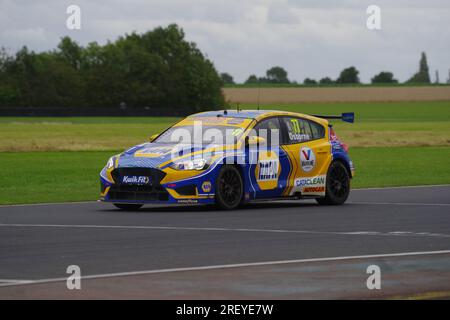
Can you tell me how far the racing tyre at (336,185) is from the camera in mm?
19039

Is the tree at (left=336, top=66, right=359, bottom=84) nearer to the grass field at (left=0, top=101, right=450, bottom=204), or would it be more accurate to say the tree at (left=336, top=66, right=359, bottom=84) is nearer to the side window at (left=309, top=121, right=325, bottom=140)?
the grass field at (left=0, top=101, right=450, bottom=204)

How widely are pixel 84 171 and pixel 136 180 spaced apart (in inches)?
499

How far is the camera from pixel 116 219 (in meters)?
15.9

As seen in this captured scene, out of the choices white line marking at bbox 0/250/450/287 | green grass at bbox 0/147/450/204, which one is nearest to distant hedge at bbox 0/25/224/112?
green grass at bbox 0/147/450/204

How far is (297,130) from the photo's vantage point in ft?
62.3

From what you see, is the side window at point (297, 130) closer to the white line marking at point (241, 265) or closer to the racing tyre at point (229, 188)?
the racing tyre at point (229, 188)

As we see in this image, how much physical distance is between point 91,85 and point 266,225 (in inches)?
4613

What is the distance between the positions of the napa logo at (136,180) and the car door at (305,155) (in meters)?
2.50

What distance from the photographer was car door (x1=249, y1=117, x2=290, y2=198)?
17844 millimetres

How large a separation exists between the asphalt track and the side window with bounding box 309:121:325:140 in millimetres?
1227

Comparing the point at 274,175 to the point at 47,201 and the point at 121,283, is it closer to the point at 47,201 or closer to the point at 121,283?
the point at 47,201

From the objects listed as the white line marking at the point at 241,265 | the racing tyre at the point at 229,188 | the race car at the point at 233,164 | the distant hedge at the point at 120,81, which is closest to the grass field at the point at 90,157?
the race car at the point at 233,164

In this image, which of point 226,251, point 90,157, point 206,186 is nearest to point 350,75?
point 90,157
